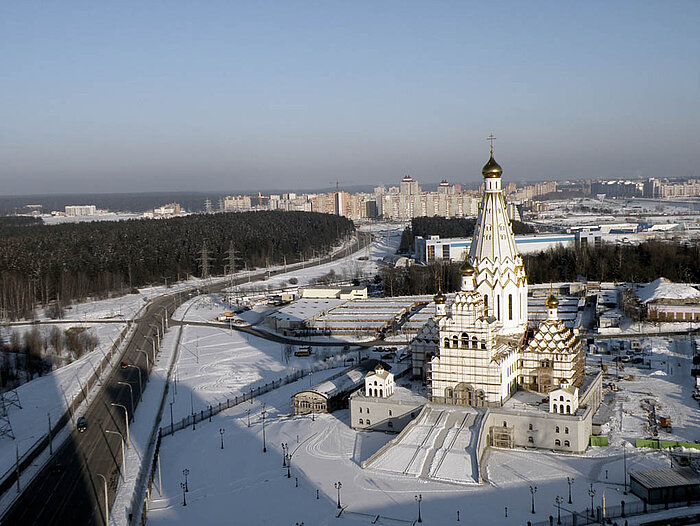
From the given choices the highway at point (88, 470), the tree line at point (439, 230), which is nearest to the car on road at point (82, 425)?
the highway at point (88, 470)

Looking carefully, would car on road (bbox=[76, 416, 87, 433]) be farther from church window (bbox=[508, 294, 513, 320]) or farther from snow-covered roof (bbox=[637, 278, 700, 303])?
snow-covered roof (bbox=[637, 278, 700, 303])

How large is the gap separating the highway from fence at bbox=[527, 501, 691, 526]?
42.3ft

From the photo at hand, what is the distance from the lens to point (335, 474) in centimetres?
2342

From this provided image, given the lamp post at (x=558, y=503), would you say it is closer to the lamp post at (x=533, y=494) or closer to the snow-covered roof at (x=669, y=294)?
the lamp post at (x=533, y=494)

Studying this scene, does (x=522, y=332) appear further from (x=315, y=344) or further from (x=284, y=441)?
(x=315, y=344)

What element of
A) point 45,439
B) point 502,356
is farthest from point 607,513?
point 45,439

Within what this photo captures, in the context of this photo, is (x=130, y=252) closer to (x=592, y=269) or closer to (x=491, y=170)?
(x=592, y=269)

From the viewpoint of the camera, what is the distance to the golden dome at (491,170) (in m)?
29.2

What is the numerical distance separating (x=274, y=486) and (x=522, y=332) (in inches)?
501

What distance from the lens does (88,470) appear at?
2466 centimetres

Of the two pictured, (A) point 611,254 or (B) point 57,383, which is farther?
(A) point 611,254

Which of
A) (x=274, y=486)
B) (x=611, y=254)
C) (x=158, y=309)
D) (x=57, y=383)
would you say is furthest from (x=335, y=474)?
(x=611, y=254)

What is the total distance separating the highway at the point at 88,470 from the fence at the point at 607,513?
508 inches

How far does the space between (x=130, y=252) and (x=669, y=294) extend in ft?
181
